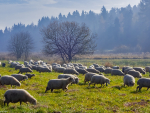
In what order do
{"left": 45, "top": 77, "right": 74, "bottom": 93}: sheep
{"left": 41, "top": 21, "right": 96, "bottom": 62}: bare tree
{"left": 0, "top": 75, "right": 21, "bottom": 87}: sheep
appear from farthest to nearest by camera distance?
{"left": 41, "top": 21, "right": 96, "bottom": 62}: bare tree < {"left": 0, "top": 75, "right": 21, "bottom": 87}: sheep < {"left": 45, "top": 77, "right": 74, "bottom": 93}: sheep

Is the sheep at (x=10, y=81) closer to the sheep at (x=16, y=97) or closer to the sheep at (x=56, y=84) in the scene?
the sheep at (x=56, y=84)

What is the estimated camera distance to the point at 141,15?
4171 inches

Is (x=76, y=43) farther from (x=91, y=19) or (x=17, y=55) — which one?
(x=91, y=19)

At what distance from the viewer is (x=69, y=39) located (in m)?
41.7

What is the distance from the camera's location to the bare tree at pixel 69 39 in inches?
1593

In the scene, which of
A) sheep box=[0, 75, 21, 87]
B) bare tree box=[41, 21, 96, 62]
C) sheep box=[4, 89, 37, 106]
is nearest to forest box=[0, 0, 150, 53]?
bare tree box=[41, 21, 96, 62]

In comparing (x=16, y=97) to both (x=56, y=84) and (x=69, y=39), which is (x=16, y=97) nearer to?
(x=56, y=84)

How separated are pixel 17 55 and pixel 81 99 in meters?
56.7

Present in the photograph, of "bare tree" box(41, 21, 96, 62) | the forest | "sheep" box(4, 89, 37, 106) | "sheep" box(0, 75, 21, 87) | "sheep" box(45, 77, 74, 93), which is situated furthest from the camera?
the forest

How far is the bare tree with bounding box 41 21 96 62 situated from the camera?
40.5 metres

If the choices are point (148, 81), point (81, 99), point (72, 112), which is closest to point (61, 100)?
point (81, 99)

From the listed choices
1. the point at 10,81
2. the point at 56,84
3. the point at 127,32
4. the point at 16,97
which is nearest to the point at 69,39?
the point at 10,81

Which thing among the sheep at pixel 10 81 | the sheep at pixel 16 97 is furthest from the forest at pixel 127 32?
the sheep at pixel 16 97

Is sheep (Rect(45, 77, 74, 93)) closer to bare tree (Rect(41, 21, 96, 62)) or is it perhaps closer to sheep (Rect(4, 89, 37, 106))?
sheep (Rect(4, 89, 37, 106))
